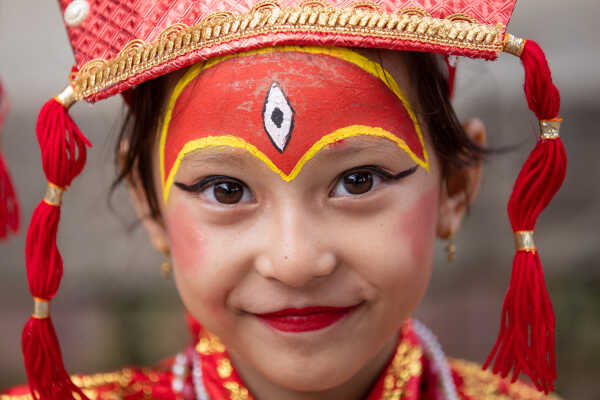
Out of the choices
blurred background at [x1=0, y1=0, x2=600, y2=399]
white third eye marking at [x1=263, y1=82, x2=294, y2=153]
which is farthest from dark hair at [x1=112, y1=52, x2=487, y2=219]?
blurred background at [x1=0, y1=0, x2=600, y2=399]

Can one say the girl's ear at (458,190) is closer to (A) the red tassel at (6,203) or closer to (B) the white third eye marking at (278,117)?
(B) the white third eye marking at (278,117)

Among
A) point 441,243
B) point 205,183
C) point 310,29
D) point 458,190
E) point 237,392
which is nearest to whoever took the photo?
point 310,29

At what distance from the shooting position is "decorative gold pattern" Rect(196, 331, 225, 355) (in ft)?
4.50

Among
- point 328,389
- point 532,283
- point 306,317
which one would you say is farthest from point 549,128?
point 328,389

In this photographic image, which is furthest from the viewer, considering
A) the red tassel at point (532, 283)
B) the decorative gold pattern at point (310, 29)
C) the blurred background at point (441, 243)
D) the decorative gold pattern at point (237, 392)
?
the blurred background at point (441, 243)

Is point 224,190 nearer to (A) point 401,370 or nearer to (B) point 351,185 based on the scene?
(B) point 351,185

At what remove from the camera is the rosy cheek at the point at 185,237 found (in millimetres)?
1181

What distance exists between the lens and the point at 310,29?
3.52ft

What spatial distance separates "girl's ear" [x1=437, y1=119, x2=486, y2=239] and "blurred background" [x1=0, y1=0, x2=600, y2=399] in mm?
1166

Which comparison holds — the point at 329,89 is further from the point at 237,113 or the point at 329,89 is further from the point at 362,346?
the point at 362,346

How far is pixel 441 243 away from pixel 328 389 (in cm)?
169

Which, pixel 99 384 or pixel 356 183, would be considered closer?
pixel 356 183

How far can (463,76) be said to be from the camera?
2.41 m

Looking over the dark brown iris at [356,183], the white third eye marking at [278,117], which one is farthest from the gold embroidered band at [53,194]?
the dark brown iris at [356,183]
